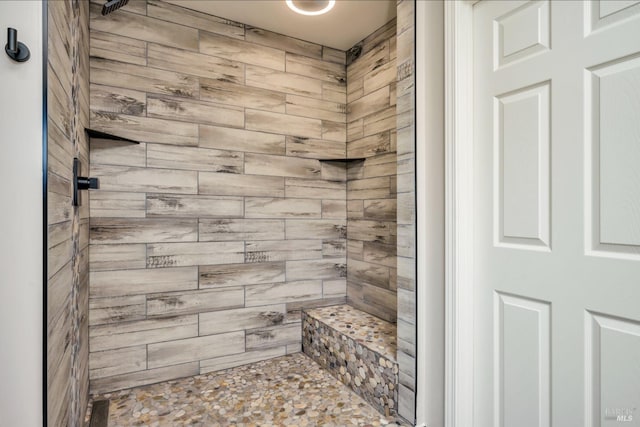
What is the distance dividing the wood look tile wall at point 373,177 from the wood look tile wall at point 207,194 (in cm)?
5

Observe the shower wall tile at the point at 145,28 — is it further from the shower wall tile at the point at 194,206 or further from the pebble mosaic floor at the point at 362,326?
the pebble mosaic floor at the point at 362,326

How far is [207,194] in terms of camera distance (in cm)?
237

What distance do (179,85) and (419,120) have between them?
159 cm

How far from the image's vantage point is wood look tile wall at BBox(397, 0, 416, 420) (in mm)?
1729

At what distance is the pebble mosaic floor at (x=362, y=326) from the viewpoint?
2022 millimetres

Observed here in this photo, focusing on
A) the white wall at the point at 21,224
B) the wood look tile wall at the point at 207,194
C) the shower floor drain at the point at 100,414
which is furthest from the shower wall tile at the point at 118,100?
the shower floor drain at the point at 100,414

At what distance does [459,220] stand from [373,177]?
3.81 ft

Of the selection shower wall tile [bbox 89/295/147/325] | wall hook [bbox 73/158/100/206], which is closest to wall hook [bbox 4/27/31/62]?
wall hook [bbox 73/158/100/206]

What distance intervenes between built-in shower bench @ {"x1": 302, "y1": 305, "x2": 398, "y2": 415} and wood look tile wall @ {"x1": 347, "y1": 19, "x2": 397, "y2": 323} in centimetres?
22

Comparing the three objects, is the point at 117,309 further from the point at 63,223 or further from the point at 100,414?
the point at 63,223

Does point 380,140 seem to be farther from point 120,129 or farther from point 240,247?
point 120,129

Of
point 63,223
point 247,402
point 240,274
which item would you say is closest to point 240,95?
point 240,274

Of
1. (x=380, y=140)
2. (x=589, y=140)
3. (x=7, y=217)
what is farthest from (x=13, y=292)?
(x=380, y=140)

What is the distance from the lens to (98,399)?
2002 mm
